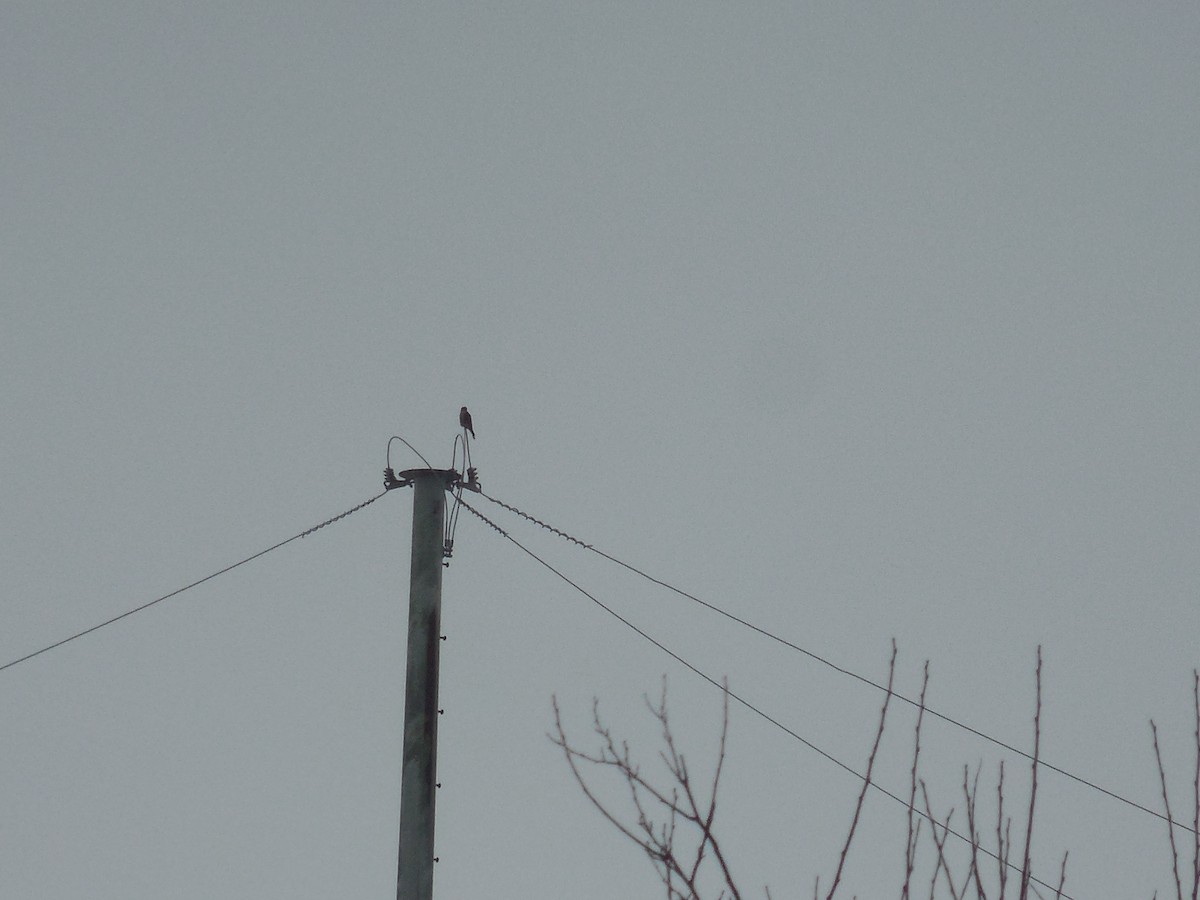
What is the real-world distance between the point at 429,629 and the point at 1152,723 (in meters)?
3.97

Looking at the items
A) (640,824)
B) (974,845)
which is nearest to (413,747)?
(640,824)

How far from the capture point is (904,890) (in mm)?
2961

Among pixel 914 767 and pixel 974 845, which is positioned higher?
pixel 914 767

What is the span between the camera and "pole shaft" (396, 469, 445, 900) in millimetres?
5719

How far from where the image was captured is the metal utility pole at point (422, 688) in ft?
18.8

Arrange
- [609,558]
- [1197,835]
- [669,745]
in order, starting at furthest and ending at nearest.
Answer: [609,558] → [669,745] → [1197,835]

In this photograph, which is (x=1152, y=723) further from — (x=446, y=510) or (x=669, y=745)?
(x=446, y=510)

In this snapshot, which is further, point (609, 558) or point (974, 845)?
point (609, 558)

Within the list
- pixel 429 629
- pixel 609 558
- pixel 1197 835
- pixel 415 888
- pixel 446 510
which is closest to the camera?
pixel 1197 835

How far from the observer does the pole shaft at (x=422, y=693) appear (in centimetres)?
572

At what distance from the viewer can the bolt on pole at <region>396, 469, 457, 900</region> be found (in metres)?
5.72

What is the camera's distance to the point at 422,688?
611 cm

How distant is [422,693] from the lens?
6.10 m

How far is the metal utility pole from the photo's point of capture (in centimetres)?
572
